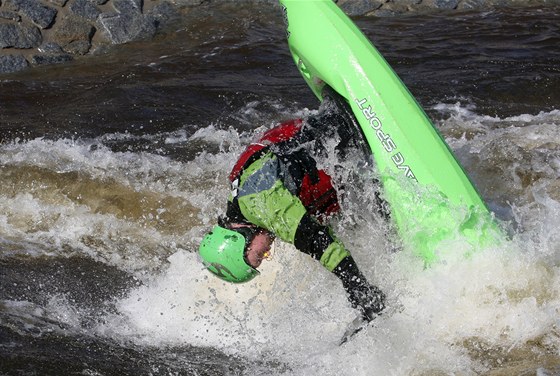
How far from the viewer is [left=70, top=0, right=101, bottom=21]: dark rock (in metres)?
9.13

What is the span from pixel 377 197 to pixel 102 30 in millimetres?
5453

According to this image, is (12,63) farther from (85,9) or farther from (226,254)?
(226,254)

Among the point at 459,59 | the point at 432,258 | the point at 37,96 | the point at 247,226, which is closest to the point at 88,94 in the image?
the point at 37,96

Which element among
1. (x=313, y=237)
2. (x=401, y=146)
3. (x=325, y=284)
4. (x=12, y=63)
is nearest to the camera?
(x=313, y=237)

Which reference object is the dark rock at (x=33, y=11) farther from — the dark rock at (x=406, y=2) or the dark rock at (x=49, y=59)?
the dark rock at (x=406, y=2)

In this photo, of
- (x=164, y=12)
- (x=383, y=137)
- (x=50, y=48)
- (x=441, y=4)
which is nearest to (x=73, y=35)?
(x=50, y=48)

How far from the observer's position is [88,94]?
8305 mm

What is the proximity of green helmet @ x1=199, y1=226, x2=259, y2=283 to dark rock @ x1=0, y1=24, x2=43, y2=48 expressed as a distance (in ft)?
16.9

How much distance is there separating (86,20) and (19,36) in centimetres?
73

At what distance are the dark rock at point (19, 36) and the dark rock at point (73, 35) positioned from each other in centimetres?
19

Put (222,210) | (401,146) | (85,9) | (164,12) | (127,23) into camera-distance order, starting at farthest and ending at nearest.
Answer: (164,12)
(127,23)
(85,9)
(222,210)
(401,146)

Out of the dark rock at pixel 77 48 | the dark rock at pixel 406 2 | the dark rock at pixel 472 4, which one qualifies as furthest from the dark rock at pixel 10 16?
the dark rock at pixel 472 4

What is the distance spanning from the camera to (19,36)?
8.84 m

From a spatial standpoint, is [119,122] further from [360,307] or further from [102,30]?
[360,307]
